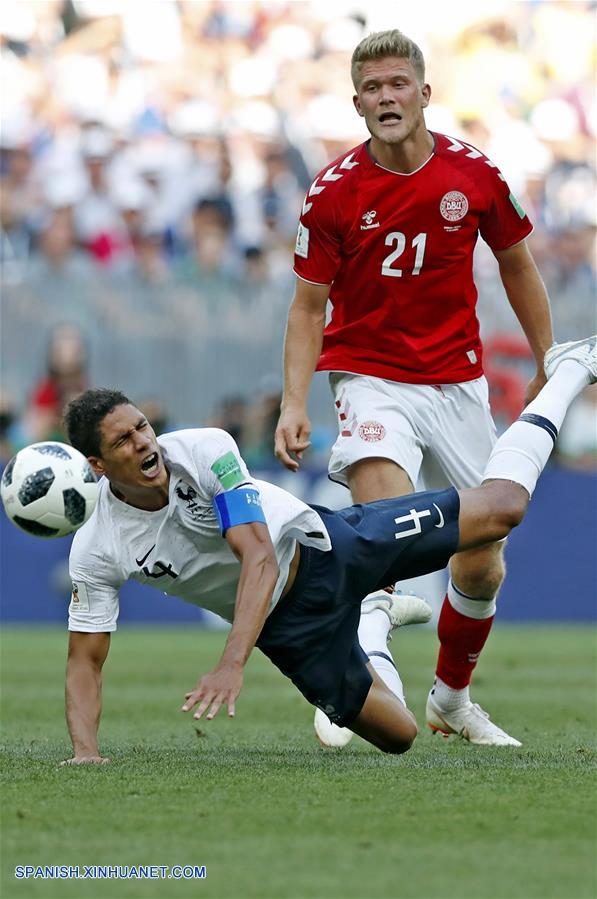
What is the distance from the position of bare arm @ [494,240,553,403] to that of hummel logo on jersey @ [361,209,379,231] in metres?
0.69

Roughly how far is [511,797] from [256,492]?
1.42 m

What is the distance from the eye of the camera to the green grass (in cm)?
379

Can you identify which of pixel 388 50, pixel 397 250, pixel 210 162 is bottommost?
pixel 397 250

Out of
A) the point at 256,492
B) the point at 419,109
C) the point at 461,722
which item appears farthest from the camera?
the point at 461,722

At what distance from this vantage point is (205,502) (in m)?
5.79

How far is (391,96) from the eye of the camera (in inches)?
261

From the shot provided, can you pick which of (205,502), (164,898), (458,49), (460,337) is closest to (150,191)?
(458,49)

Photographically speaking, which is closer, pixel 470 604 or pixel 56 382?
pixel 470 604

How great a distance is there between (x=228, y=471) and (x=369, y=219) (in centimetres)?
165

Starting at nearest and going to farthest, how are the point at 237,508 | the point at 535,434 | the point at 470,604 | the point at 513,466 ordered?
the point at 237,508 → the point at 513,466 → the point at 535,434 → the point at 470,604

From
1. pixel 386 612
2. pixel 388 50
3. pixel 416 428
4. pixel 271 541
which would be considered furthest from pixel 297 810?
pixel 388 50

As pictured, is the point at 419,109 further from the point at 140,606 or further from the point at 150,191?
the point at 150,191

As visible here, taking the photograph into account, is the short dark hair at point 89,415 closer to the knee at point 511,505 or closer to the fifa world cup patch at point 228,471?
the fifa world cup patch at point 228,471

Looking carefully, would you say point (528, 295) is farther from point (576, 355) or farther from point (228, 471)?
point (228, 471)
